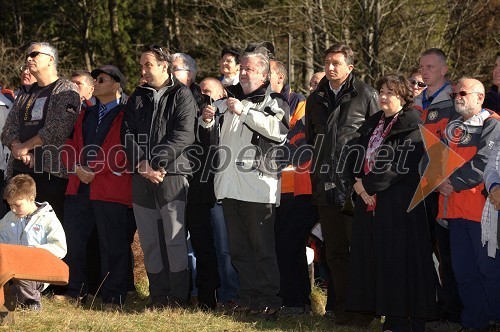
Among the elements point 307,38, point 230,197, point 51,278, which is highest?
point 307,38

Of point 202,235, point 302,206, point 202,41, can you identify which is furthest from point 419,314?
point 202,41

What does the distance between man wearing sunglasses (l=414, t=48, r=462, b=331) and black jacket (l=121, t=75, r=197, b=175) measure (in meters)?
2.09

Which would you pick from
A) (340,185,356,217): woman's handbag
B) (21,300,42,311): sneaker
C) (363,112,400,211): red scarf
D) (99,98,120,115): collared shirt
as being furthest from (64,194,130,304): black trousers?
(363,112,400,211): red scarf

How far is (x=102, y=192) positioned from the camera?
8.03m

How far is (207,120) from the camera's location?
306 inches

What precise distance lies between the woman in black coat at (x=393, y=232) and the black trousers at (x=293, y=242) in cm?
106

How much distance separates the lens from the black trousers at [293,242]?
8.02m

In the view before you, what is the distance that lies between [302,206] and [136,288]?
2.16 meters

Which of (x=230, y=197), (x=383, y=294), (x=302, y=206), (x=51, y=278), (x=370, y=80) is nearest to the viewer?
(x=51, y=278)

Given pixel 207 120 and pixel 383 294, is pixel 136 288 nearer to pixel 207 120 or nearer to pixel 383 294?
pixel 207 120

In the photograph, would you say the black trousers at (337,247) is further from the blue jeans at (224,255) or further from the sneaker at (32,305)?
the sneaker at (32,305)

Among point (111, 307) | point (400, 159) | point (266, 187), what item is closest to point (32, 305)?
point (111, 307)

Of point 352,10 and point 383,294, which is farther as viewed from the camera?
point 352,10

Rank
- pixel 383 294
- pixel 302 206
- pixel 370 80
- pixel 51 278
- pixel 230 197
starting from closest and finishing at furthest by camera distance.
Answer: pixel 51 278 < pixel 383 294 < pixel 230 197 < pixel 302 206 < pixel 370 80
